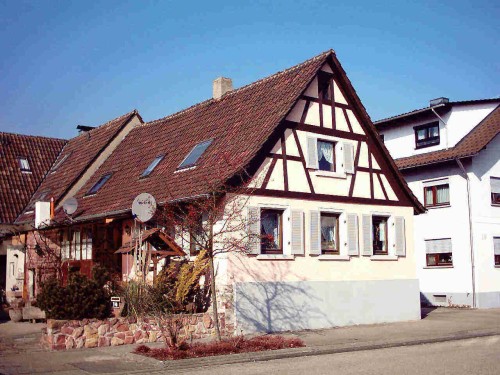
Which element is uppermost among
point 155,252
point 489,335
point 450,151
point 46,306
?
point 450,151

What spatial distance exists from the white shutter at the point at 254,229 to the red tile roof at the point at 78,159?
11.1 m

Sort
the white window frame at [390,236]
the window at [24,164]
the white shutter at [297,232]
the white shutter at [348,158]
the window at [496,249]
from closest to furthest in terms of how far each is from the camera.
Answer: the white shutter at [297,232] → the white shutter at [348,158] → the white window frame at [390,236] → the window at [496,249] → the window at [24,164]

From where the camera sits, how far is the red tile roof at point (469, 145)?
2678 cm

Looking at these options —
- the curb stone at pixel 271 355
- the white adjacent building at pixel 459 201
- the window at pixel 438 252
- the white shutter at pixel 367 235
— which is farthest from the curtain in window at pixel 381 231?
the window at pixel 438 252

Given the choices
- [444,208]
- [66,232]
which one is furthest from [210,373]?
[444,208]

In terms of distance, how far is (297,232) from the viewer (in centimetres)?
1836

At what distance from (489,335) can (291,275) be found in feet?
17.7

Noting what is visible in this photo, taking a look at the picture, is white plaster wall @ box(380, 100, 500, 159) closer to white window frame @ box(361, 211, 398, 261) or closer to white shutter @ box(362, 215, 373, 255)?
white window frame @ box(361, 211, 398, 261)

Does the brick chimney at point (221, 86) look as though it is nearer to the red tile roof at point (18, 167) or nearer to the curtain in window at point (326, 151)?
the curtain in window at point (326, 151)

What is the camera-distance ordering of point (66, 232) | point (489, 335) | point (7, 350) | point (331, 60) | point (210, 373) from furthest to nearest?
point (66, 232), point (331, 60), point (489, 335), point (7, 350), point (210, 373)

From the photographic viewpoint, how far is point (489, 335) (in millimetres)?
16938

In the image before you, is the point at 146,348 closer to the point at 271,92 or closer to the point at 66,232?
the point at 271,92

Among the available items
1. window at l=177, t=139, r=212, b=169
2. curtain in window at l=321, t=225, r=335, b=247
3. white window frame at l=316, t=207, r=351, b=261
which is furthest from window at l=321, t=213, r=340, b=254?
window at l=177, t=139, r=212, b=169

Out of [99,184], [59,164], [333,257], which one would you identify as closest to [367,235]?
[333,257]
